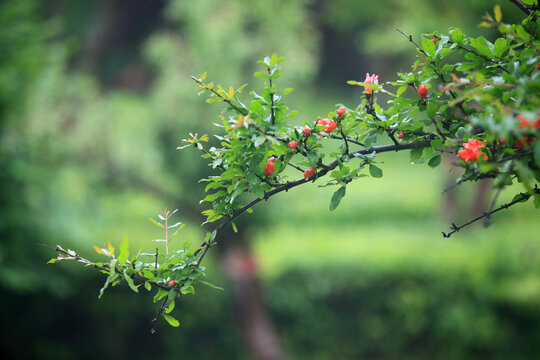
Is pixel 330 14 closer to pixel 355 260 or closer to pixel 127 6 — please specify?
pixel 127 6

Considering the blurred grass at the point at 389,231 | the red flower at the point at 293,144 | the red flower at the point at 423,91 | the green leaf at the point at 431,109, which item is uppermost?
the blurred grass at the point at 389,231

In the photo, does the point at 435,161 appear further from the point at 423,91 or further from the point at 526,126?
the point at 526,126

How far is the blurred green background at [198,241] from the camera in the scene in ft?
14.0

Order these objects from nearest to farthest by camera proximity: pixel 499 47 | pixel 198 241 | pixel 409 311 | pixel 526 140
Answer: pixel 526 140 < pixel 499 47 < pixel 409 311 < pixel 198 241

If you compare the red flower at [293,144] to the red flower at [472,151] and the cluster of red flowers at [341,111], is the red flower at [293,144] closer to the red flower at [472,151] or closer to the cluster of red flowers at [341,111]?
the cluster of red flowers at [341,111]

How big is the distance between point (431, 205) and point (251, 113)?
245 inches

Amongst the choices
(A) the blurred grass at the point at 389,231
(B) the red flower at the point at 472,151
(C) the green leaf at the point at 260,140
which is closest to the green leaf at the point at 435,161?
(B) the red flower at the point at 472,151

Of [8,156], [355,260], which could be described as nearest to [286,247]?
[355,260]

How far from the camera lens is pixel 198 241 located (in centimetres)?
544

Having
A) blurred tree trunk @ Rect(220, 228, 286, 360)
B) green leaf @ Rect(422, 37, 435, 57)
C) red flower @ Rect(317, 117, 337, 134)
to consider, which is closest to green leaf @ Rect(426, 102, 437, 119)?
green leaf @ Rect(422, 37, 435, 57)

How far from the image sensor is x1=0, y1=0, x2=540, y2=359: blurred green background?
425 centimetres

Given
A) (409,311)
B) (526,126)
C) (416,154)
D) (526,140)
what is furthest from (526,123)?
(409,311)

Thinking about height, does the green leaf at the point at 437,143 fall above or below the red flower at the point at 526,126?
above

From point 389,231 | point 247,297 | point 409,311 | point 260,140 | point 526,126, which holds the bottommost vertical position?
point 526,126
